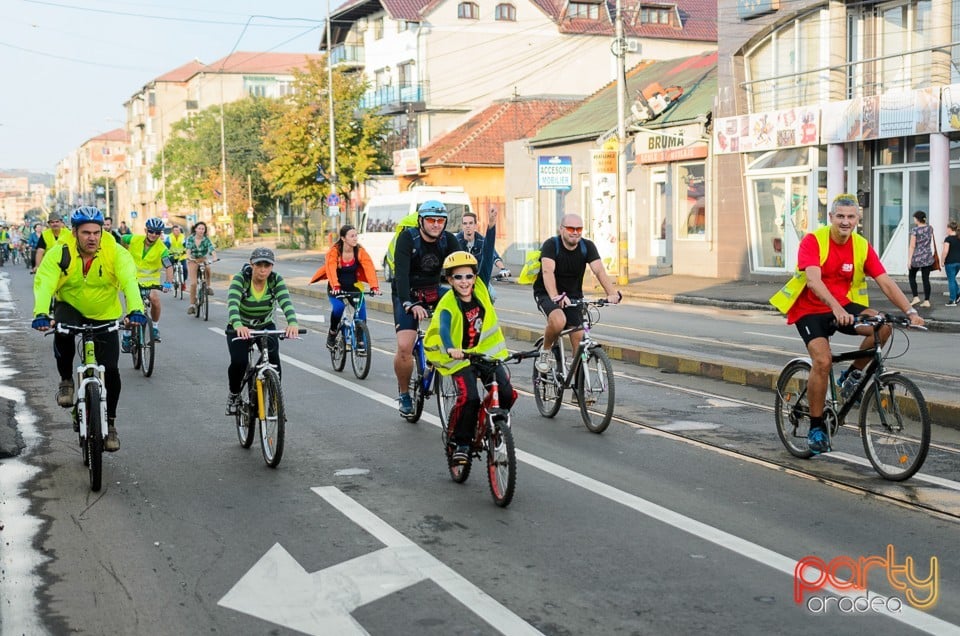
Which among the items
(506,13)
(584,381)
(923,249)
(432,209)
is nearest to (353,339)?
(584,381)

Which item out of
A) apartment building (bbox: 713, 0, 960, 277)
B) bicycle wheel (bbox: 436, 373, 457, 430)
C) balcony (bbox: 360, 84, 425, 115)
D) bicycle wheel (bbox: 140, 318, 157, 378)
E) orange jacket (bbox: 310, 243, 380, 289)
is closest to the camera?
bicycle wheel (bbox: 436, 373, 457, 430)

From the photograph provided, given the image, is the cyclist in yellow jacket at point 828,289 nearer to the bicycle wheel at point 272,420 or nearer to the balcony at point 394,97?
→ the bicycle wheel at point 272,420

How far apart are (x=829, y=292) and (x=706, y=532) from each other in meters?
2.25

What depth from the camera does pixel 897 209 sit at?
27.6m

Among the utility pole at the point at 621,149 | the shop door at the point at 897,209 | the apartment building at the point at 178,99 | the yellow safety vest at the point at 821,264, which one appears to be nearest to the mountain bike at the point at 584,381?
the yellow safety vest at the point at 821,264

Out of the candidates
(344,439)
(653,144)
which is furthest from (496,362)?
(653,144)

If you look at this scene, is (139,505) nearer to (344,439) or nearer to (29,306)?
(344,439)

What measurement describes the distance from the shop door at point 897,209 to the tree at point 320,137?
1280 inches

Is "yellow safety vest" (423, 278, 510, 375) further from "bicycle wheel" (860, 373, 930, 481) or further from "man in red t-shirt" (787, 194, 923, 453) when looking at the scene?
"bicycle wheel" (860, 373, 930, 481)

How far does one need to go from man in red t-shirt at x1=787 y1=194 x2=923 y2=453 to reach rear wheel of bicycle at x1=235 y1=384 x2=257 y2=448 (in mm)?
3939

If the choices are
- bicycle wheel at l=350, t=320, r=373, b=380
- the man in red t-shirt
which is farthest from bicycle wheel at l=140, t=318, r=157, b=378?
the man in red t-shirt

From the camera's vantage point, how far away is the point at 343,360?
46.8ft

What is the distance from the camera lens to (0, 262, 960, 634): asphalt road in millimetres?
5246

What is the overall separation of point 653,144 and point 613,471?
29.4m
